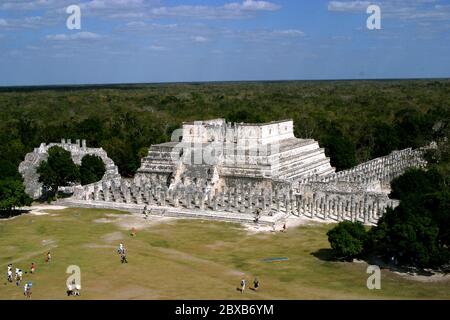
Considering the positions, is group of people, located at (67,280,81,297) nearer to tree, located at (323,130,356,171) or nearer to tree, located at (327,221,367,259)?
tree, located at (327,221,367,259)

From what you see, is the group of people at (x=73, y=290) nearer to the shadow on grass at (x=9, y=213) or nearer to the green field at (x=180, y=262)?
the green field at (x=180, y=262)

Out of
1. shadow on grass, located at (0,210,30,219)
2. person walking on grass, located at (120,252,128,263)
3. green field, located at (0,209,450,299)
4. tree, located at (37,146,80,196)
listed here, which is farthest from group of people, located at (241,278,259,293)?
tree, located at (37,146,80,196)

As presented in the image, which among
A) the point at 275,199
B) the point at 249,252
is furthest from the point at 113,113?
the point at 249,252

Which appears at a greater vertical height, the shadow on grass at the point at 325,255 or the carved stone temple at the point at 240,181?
the carved stone temple at the point at 240,181

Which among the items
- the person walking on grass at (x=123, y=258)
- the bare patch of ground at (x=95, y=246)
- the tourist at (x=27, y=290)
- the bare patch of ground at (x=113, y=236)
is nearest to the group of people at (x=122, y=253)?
the person walking on grass at (x=123, y=258)

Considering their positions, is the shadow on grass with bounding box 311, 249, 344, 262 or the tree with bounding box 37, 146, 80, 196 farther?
the tree with bounding box 37, 146, 80, 196
